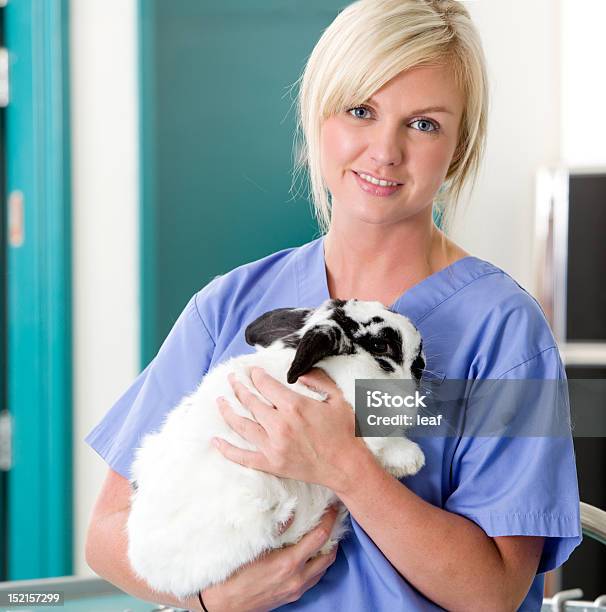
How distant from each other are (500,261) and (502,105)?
1.87 feet

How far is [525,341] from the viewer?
1019 mm

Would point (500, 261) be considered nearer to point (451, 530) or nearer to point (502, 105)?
point (502, 105)

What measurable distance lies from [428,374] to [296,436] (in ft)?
0.67

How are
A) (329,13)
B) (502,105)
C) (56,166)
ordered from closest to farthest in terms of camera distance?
(56,166) → (329,13) → (502,105)

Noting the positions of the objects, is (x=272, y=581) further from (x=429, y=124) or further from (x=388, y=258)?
(x=429, y=124)

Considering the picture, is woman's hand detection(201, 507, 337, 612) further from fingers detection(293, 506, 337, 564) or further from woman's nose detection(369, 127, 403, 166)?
woman's nose detection(369, 127, 403, 166)

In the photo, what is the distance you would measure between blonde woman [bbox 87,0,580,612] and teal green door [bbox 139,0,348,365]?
1.27m

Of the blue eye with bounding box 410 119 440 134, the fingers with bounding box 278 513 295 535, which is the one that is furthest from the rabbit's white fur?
the blue eye with bounding box 410 119 440 134

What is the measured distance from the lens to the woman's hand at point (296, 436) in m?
0.94

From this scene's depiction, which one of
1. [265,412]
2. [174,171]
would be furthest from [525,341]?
[174,171]

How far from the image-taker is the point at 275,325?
3.53 feet

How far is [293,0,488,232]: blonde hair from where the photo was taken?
1.02m

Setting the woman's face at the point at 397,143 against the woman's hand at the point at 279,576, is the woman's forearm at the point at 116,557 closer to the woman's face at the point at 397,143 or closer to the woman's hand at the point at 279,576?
the woman's hand at the point at 279,576

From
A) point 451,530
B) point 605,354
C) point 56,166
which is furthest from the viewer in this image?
point 605,354
